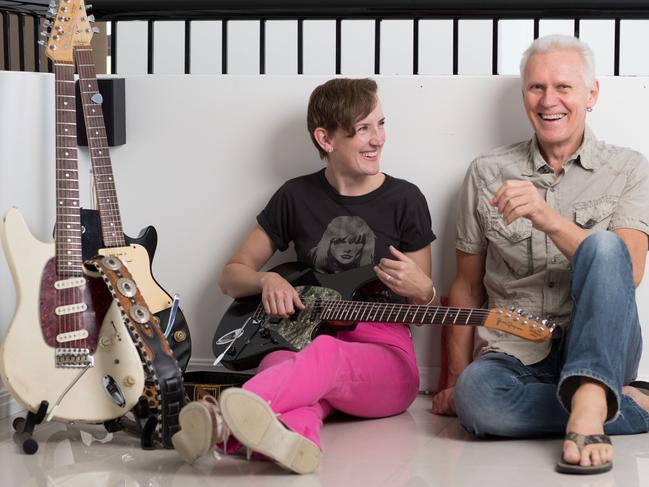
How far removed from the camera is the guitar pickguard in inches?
107

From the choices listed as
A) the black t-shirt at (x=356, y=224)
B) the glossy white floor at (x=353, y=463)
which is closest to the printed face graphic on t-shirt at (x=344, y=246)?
the black t-shirt at (x=356, y=224)

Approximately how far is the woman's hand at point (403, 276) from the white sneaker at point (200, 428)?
0.60 meters

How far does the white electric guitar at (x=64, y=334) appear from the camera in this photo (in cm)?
250

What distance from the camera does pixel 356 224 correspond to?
2902mm

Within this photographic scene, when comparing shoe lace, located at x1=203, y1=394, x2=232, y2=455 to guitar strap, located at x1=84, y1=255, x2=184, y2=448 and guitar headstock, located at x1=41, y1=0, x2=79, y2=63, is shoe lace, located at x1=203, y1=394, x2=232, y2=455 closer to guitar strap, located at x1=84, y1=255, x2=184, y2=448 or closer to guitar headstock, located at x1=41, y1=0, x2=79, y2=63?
guitar strap, located at x1=84, y1=255, x2=184, y2=448

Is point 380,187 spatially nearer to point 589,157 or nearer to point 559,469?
point 589,157

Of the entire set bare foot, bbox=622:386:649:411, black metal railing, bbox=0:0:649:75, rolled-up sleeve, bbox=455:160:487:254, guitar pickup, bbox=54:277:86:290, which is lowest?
bare foot, bbox=622:386:649:411

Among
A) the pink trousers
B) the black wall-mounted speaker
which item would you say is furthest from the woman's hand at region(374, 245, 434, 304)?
the black wall-mounted speaker

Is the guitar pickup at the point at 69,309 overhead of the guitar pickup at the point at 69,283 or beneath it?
beneath

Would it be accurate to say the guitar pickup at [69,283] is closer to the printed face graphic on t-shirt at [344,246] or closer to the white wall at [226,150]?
the white wall at [226,150]

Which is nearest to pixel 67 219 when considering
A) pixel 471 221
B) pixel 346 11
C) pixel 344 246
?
pixel 344 246

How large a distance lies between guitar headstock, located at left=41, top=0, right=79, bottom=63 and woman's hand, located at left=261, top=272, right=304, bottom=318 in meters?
0.78

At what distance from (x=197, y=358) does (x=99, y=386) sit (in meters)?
0.79

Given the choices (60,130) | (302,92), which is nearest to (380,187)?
(302,92)
